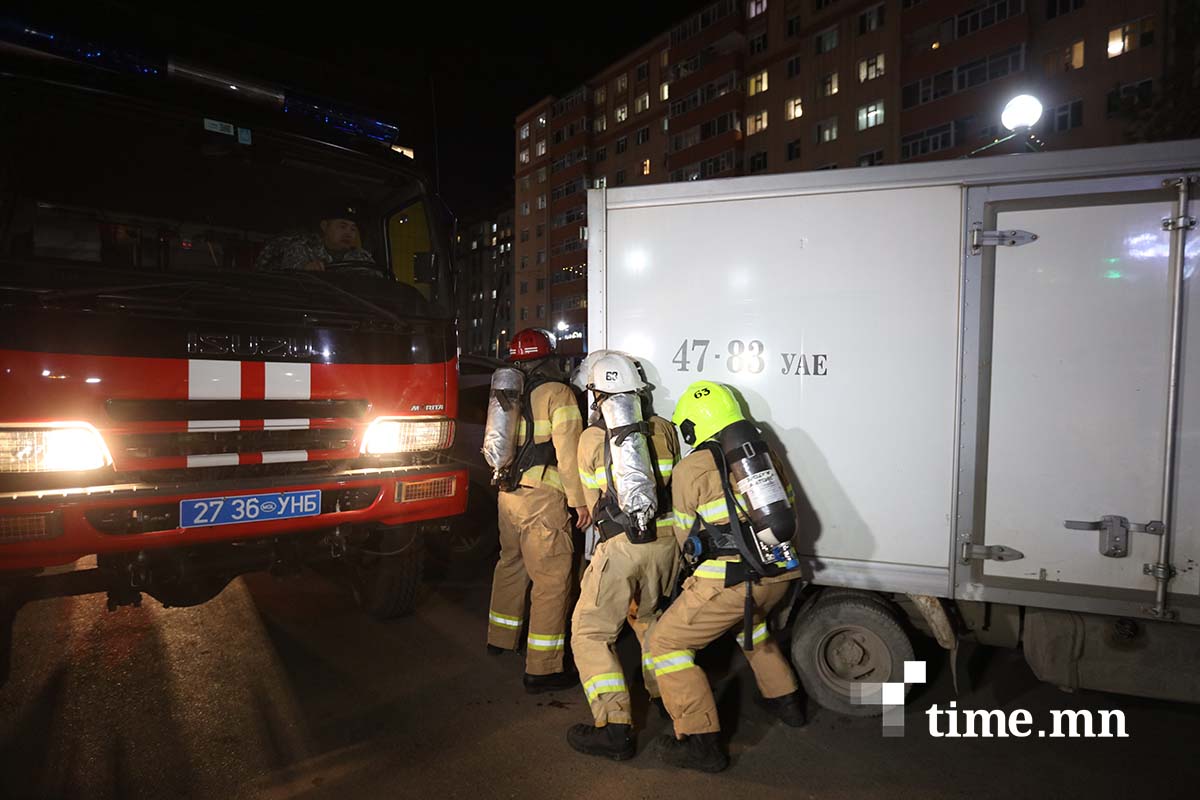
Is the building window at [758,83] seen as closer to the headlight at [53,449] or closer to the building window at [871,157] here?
the building window at [871,157]

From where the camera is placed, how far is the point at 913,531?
3.03 m

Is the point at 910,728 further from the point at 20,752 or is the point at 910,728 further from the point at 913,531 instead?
the point at 20,752

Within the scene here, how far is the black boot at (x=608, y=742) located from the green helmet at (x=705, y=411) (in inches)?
54.0

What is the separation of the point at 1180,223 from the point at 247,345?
4.23 meters

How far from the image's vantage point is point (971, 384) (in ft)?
9.54

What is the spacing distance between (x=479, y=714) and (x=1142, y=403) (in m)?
3.39

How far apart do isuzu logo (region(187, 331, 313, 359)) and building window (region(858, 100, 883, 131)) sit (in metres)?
30.5

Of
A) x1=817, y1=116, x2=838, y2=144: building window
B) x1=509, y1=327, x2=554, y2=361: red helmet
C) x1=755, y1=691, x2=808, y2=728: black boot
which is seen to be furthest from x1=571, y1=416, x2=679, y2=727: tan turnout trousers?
x1=817, y1=116, x2=838, y2=144: building window

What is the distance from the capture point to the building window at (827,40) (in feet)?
97.1

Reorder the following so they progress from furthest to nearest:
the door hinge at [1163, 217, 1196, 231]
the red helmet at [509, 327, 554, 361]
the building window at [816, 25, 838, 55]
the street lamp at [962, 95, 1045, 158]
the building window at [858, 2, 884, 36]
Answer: the building window at [816, 25, 838, 55]
the building window at [858, 2, 884, 36]
the red helmet at [509, 327, 554, 361]
the street lamp at [962, 95, 1045, 158]
the door hinge at [1163, 217, 1196, 231]

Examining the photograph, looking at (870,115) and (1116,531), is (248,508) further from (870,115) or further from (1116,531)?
(870,115)

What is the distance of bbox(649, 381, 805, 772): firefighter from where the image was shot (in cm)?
276

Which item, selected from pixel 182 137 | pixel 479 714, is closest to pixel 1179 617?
pixel 479 714

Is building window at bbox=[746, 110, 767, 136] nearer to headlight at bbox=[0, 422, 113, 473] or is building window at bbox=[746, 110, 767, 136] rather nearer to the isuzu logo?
the isuzu logo
